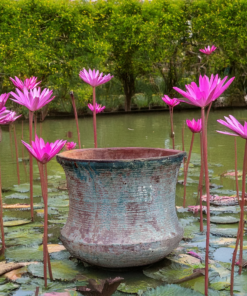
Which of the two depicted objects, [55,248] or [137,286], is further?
[55,248]

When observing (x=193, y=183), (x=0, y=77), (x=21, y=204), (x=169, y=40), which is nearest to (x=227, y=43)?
(x=169, y=40)

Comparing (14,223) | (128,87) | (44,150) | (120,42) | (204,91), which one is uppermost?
(120,42)

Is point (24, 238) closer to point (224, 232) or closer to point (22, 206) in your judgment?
point (22, 206)

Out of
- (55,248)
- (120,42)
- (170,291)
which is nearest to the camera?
(170,291)

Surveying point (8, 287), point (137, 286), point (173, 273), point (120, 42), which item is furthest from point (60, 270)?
point (120, 42)

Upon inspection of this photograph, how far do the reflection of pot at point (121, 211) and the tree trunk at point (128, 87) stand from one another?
65.8 ft

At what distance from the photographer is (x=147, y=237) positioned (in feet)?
7.07

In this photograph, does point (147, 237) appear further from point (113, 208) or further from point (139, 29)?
point (139, 29)

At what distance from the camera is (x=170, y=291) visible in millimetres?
1814

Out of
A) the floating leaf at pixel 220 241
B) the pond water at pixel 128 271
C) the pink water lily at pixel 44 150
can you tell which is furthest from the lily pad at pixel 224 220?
the pink water lily at pixel 44 150

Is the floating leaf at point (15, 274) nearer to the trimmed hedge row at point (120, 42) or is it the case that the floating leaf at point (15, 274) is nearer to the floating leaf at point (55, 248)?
the floating leaf at point (55, 248)

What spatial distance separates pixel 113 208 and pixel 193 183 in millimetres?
2469

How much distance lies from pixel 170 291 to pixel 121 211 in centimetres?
50

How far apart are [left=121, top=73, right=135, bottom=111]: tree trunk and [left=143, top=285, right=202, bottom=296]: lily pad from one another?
20.5m
